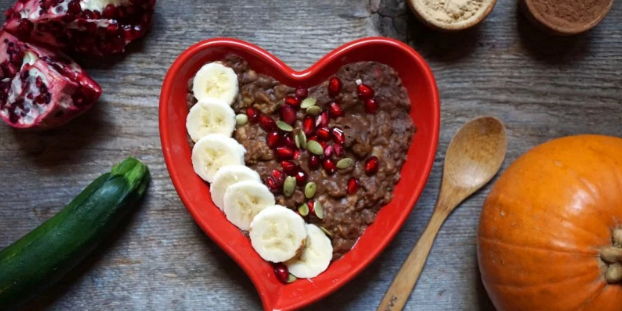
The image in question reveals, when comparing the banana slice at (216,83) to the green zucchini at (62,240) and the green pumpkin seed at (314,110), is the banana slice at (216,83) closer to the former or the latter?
the green pumpkin seed at (314,110)

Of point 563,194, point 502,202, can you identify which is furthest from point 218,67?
point 563,194

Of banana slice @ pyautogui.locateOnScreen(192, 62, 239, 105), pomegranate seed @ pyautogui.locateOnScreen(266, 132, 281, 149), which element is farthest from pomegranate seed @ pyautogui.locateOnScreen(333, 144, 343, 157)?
banana slice @ pyautogui.locateOnScreen(192, 62, 239, 105)

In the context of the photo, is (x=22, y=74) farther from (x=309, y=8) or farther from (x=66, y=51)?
(x=309, y=8)

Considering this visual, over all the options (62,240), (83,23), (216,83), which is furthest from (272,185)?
(83,23)

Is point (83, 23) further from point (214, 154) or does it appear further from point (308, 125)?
point (308, 125)

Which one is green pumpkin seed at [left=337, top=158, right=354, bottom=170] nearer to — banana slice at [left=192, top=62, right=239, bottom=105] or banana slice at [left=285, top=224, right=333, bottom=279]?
banana slice at [left=285, top=224, right=333, bottom=279]

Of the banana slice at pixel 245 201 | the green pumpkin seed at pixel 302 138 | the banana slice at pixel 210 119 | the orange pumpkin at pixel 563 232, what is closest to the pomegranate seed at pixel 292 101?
the green pumpkin seed at pixel 302 138
